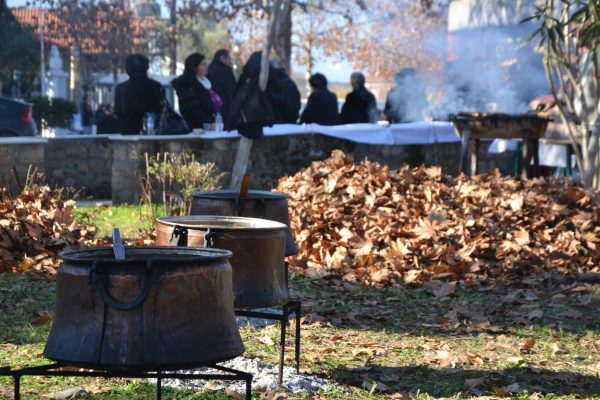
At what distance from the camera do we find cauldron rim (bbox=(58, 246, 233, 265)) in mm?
4184

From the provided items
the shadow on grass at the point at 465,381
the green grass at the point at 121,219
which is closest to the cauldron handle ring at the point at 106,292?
the shadow on grass at the point at 465,381

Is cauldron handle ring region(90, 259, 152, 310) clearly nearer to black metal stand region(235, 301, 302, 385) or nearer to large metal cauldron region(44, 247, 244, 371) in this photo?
large metal cauldron region(44, 247, 244, 371)

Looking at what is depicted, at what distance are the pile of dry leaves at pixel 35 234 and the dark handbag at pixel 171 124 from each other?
5.21 metres

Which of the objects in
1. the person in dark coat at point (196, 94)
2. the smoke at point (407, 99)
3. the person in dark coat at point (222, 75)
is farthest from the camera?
the smoke at point (407, 99)

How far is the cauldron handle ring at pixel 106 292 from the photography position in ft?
13.4

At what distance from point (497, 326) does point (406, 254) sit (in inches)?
83.8

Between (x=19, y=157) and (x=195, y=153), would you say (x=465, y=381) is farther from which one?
(x=195, y=153)

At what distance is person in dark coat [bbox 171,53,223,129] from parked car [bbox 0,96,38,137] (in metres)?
3.76

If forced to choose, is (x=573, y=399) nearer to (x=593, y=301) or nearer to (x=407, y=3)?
(x=593, y=301)

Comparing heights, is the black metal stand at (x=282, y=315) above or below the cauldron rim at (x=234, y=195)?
below

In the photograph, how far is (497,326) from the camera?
7.82 meters

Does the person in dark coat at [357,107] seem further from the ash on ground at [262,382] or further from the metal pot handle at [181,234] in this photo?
the metal pot handle at [181,234]

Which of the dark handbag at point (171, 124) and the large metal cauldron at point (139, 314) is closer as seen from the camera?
the large metal cauldron at point (139, 314)

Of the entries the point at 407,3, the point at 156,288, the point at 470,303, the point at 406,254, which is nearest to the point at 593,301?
the point at 470,303
